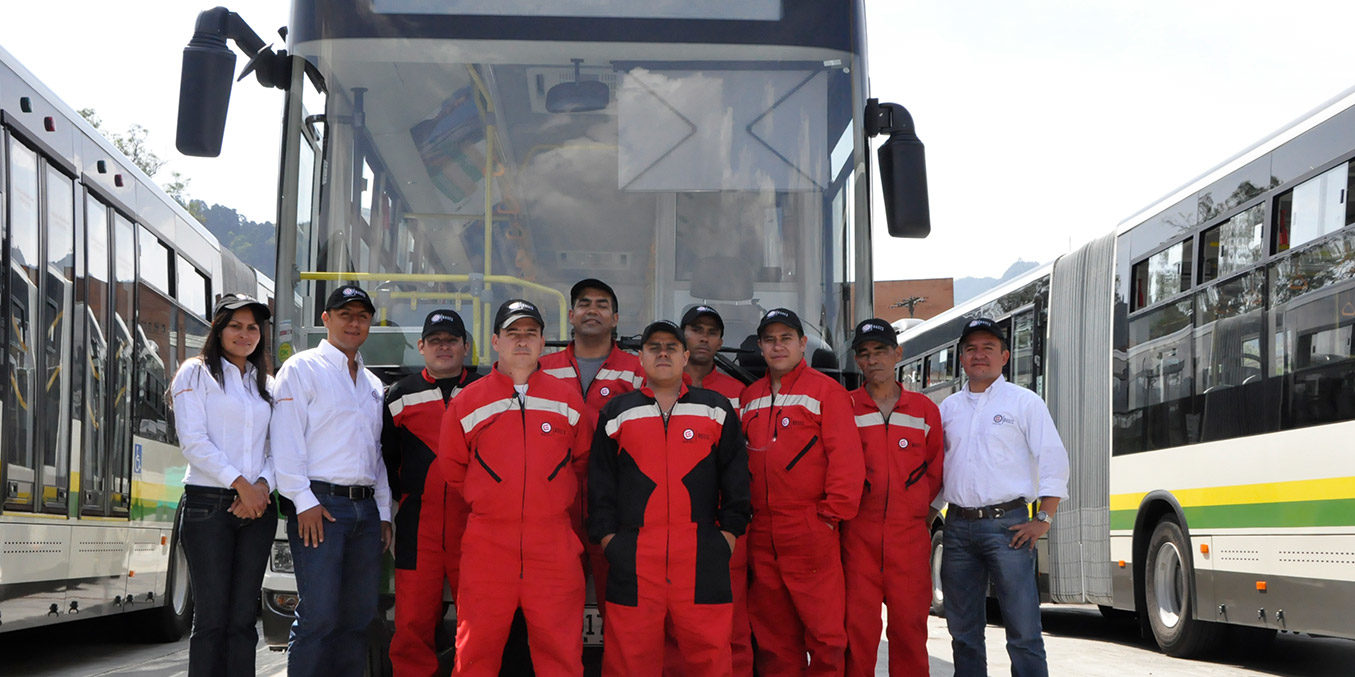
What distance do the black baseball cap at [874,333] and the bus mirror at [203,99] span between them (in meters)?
3.05

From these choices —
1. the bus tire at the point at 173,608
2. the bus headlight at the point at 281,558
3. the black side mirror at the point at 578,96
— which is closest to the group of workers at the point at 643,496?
the bus headlight at the point at 281,558

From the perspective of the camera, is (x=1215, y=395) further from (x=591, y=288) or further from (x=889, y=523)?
(x=591, y=288)

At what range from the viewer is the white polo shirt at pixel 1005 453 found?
6.25 metres

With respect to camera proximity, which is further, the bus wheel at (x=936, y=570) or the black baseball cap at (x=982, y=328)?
the bus wheel at (x=936, y=570)

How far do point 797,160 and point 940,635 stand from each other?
720 cm

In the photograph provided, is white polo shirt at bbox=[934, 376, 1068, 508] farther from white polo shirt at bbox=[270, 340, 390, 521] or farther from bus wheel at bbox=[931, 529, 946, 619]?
bus wheel at bbox=[931, 529, 946, 619]

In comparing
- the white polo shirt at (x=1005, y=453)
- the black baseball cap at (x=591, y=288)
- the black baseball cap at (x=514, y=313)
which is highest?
the black baseball cap at (x=591, y=288)

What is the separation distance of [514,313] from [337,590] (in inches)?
53.1

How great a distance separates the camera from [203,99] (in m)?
6.05

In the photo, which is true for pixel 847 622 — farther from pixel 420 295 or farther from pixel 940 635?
pixel 940 635

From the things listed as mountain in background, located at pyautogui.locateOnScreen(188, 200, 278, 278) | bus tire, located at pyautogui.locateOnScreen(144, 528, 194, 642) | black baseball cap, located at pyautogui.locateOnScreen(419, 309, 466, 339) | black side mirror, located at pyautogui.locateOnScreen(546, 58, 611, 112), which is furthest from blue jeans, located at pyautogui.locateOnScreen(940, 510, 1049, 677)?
mountain in background, located at pyautogui.locateOnScreen(188, 200, 278, 278)

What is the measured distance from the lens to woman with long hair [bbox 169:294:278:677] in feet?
17.7

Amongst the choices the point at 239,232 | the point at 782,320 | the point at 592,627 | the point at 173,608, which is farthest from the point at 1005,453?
the point at 239,232

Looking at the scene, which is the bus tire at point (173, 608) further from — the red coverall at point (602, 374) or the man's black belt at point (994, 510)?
the man's black belt at point (994, 510)
